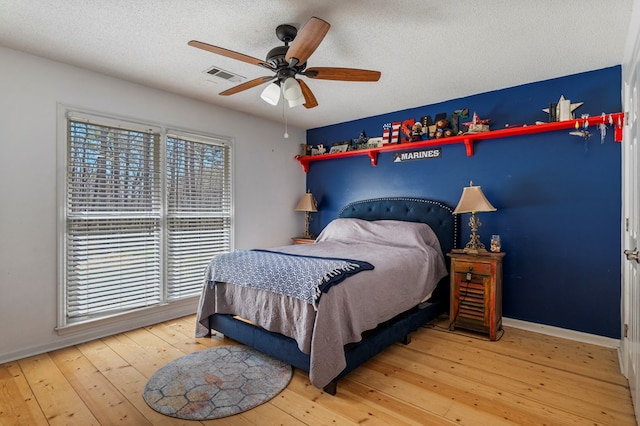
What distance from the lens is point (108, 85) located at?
3057 mm

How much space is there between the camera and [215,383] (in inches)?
86.1

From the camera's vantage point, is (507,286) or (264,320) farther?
(507,286)

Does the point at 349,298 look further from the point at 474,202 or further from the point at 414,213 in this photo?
the point at 414,213

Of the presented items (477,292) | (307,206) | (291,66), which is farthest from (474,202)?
(307,206)

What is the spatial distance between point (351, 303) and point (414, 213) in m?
2.04

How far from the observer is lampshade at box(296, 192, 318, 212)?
475cm

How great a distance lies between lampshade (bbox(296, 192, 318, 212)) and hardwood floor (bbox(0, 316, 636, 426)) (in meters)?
2.32

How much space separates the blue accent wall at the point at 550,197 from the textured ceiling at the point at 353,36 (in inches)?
9.4

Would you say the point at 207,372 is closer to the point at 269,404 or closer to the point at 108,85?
the point at 269,404

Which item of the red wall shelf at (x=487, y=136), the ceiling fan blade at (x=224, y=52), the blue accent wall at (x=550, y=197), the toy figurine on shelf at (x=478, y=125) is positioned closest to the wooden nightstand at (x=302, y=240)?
the red wall shelf at (x=487, y=136)

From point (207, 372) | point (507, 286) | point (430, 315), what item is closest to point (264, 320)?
point (207, 372)

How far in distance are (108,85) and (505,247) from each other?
4163mm

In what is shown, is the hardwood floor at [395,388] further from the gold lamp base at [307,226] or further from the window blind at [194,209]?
the gold lamp base at [307,226]

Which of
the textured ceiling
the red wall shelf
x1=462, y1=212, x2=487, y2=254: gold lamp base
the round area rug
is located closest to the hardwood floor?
the round area rug
